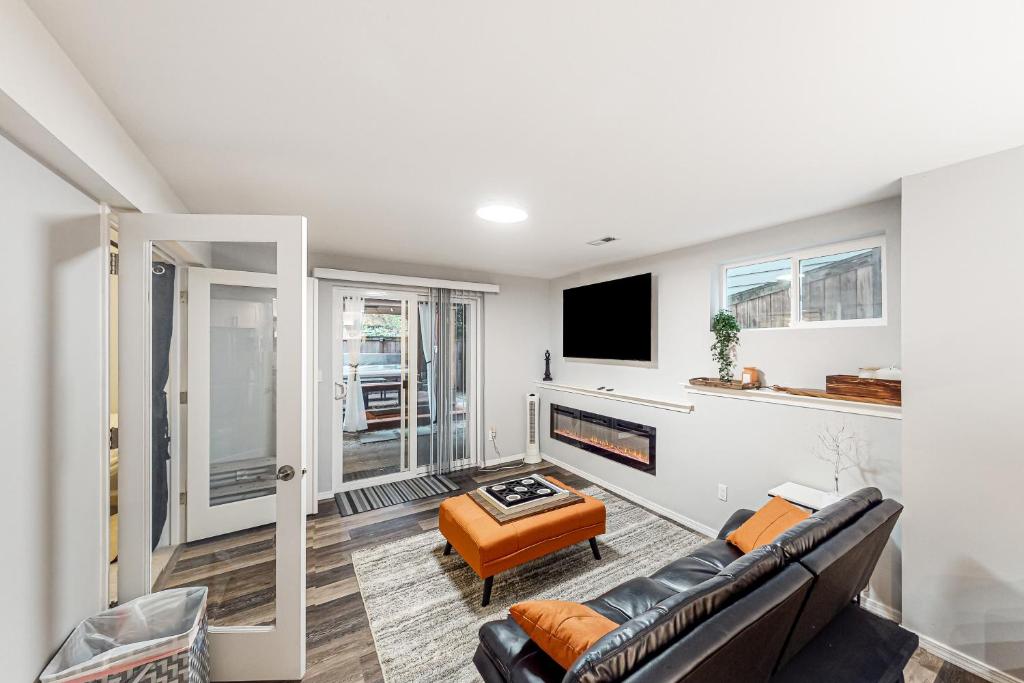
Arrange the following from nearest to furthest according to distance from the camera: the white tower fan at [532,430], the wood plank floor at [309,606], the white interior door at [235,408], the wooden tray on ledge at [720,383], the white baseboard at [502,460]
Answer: the white interior door at [235,408]
the wood plank floor at [309,606]
the wooden tray on ledge at [720,383]
the white baseboard at [502,460]
the white tower fan at [532,430]

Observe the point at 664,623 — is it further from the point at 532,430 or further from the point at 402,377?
the point at 532,430

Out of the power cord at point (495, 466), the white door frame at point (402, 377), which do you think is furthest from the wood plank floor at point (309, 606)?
the power cord at point (495, 466)

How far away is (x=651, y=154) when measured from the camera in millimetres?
1812

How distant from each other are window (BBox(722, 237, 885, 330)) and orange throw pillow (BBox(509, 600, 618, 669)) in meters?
2.63

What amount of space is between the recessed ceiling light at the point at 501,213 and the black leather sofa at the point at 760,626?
2.22 meters

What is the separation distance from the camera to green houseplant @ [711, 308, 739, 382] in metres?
3.16

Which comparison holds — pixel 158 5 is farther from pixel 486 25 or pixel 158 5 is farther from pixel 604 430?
pixel 604 430

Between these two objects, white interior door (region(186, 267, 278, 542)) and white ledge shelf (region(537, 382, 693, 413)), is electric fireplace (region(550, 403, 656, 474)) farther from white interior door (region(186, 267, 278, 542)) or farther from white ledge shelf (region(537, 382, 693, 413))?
white interior door (region(186, 267, 278, 542))

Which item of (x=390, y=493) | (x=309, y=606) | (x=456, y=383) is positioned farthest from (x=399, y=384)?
(x=309, y=606)

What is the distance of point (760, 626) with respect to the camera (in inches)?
43.7

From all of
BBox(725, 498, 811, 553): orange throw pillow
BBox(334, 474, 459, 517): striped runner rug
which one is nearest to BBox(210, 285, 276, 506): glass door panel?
BBox(334, 474, 459, 517): striped runner rug

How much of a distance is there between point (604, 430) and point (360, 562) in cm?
270

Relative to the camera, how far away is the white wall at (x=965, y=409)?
1742 millimetres

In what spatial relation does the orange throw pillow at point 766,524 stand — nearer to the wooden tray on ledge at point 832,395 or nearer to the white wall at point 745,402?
the white wall at point 745,402
